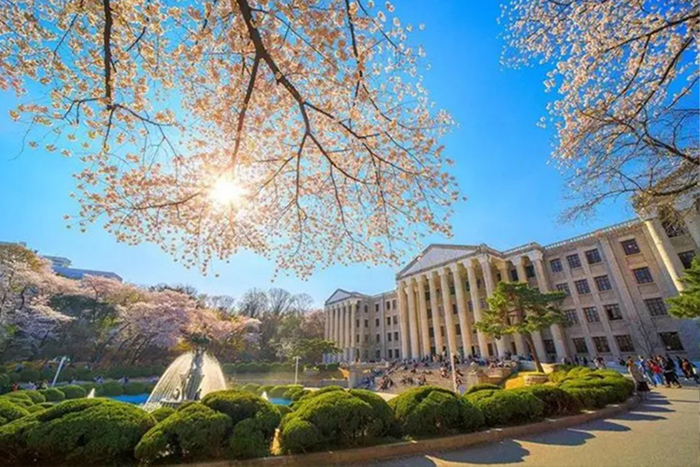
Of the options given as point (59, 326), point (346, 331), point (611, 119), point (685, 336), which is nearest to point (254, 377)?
point (59, 326)

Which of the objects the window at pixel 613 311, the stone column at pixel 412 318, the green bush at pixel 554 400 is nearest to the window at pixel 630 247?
the window at pixel 613 311

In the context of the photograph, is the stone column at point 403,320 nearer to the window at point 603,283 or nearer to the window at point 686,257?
the window at point 603,283

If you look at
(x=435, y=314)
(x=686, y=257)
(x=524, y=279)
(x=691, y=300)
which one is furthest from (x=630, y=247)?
(x=435, y=314)

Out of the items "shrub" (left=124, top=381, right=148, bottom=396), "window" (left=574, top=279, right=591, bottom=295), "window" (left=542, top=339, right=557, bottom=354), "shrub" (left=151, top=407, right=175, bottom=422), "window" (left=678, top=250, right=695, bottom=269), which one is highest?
"window" (left=678, top=250, right=695, bottom=269)

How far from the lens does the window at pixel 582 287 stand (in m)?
28.9

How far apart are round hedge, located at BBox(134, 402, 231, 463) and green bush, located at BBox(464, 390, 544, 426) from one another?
530 centimetres

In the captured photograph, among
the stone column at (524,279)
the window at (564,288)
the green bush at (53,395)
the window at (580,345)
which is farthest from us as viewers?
the window at (564,288)

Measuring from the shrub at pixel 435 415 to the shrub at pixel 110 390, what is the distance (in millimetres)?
25201

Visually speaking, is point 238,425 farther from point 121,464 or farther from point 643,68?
point 643,68

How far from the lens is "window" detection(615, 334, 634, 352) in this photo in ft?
82.5

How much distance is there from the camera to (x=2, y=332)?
75.4ft

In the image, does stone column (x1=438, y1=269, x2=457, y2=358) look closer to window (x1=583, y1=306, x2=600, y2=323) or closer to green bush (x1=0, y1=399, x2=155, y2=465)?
window (x1=583, y1=306, x2=600, y2=323)

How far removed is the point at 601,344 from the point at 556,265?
8228mm

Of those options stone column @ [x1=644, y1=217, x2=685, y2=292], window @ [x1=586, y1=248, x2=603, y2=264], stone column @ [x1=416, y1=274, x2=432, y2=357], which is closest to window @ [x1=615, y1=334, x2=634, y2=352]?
Result: stone column @ [x1=644, y1=217, x2=685, y2=292]
